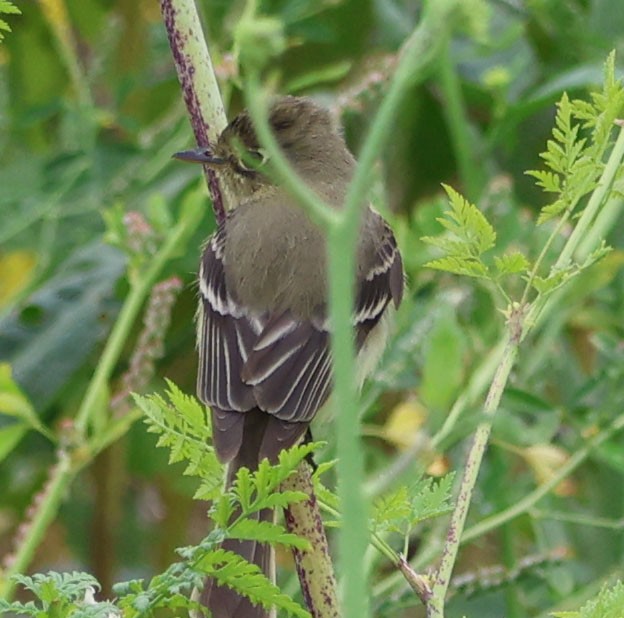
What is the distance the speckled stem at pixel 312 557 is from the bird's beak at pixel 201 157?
0.51 metres

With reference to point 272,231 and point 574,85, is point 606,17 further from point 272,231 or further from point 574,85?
point 272,231

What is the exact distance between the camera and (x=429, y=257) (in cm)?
292

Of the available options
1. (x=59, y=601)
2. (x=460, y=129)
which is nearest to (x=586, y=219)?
(x=59, y=601)

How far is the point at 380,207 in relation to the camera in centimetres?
284

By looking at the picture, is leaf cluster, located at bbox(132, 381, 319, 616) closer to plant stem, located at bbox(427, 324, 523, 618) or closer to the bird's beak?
plant stem, located at bbox(427, 324, 523, 618)

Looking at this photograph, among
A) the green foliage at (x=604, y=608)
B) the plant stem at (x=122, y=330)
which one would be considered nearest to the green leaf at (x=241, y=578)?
the green foliage at (x=604, y=608)

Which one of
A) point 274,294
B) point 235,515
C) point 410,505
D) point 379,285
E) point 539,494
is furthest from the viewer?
point 379,285

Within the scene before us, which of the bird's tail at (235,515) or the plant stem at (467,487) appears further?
the bird's tail at (235,515)

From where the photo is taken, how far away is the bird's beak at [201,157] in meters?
1.98

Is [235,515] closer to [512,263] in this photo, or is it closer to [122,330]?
[512,263]

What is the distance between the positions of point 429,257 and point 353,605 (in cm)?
204

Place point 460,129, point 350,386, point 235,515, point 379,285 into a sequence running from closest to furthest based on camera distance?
1. point 350,386
2. point 235,515
3. point 379,285
4. point 460,129

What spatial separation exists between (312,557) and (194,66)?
62 centimetres

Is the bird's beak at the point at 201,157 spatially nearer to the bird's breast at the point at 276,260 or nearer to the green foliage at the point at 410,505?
the bird's breast at the point at 276,260
